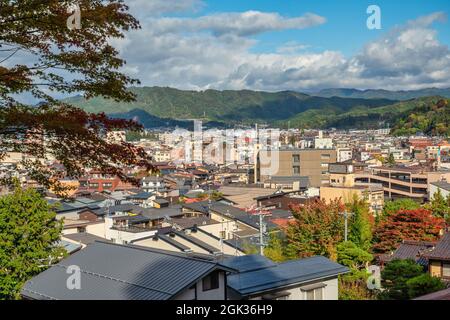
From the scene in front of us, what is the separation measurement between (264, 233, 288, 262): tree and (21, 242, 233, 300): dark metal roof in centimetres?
626

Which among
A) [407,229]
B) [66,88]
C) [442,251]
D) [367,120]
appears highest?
[367,120]

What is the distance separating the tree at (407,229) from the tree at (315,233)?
1.98m

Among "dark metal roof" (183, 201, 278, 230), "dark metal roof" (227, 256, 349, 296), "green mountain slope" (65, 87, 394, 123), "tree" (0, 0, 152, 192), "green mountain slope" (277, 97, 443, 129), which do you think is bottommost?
"dark metal roof" (183, 201, 278, 230)

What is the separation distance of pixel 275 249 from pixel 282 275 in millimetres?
7334

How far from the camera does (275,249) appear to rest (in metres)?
15.5

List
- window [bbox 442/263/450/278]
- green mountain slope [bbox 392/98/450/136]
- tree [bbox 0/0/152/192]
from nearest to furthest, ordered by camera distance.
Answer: tree [bbox 0/0/152/192] → window [bbox 442/263/450/278] → green mountain slope [bbox 392/98/450/136]

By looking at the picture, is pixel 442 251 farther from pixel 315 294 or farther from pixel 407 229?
pixel 407 229

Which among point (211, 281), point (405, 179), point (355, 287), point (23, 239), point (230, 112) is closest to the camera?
point (211, 281)

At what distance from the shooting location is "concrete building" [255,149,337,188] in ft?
→ 129

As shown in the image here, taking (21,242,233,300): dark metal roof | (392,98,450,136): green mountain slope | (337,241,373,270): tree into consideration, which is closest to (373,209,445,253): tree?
(337,241,373,270): tree

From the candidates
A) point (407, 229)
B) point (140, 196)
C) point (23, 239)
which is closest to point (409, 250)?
point (407, 229)

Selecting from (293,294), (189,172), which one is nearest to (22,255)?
(293,294)

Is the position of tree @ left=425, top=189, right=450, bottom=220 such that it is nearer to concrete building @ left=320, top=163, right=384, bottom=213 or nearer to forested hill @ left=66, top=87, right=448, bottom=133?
concrete building @ left=320, top=163, right=384, bottom=213

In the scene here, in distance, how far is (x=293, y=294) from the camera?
825 cm
